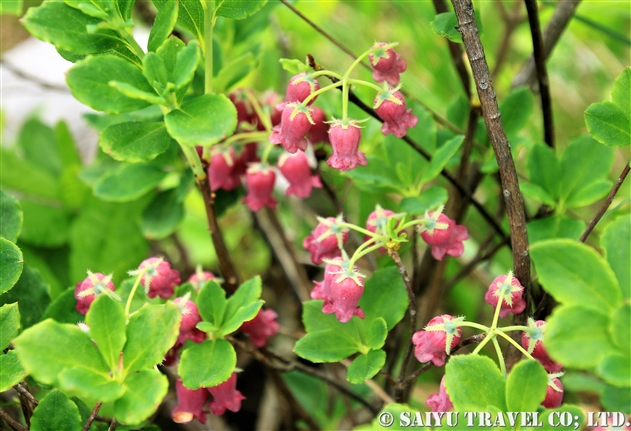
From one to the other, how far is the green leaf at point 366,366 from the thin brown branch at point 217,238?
278mm

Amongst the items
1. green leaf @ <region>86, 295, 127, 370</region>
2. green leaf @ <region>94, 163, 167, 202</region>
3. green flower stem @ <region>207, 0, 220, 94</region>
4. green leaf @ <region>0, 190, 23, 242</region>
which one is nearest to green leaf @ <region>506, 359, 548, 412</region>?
green leaf @ <region>86, 295, 127, 370</region>

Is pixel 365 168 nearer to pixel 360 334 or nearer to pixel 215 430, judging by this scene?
pixel 360 334

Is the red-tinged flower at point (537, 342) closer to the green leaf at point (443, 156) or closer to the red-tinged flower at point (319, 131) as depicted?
the green leaf at point (443, 156)

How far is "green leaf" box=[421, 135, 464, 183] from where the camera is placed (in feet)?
2.93

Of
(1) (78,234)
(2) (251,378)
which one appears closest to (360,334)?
(1) (78,234)

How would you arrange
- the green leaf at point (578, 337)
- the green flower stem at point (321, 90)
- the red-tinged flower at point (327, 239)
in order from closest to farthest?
the green leaf at point (578, 337) < the green flower stem at point (321, 90) < the red-tinged flower at point (327, 239)

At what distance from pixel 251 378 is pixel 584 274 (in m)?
1.42

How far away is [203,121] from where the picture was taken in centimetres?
73

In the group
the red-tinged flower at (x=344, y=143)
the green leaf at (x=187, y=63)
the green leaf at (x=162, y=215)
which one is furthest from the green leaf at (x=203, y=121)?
the green leaf at (x=162, y=215)

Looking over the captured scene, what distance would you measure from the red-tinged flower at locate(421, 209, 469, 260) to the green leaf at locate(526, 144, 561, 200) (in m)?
0.22

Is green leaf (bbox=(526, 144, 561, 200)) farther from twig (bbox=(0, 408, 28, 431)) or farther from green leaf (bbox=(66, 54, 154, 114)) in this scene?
twig (bbox=(0, 408, 28, 431))

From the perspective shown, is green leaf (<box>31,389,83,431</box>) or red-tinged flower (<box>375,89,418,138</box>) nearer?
green leaf (<box>31,389,83,431</box>)

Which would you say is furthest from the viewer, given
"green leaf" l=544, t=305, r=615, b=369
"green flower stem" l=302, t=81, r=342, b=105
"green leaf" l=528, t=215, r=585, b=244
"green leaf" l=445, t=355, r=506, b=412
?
"green leaf" l=528, t=215, r=585, b=244

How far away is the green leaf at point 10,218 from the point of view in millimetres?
861
